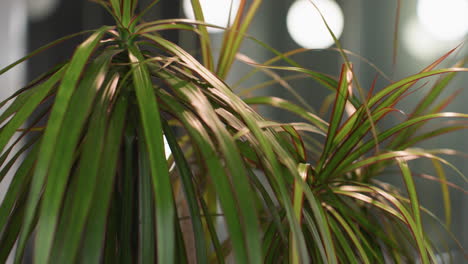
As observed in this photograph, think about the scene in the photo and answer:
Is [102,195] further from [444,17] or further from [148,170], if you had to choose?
[444,17]

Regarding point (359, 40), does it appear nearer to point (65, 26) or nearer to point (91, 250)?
point (65, 26)

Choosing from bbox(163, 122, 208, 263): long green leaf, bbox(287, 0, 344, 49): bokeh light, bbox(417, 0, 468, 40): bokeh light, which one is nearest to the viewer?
bbox(163, 122, 208, 263): long green leaf

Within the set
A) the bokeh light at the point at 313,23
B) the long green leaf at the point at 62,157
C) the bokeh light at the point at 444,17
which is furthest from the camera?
the bokeh light at the point at 313,23

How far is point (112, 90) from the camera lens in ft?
1.62

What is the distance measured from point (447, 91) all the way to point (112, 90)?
3.77ft

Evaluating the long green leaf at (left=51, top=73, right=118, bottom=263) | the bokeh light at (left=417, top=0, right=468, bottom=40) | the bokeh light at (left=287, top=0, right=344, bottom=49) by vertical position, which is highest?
the bokeh light at (left=287, top=0, right=344, bottom=49)

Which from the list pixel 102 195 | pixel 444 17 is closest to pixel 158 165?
pixel 102 195

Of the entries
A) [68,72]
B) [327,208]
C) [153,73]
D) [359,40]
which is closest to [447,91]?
[359,40]

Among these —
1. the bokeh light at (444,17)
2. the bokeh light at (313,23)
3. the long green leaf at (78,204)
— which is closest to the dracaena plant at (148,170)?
the long green leaf at (78,204)

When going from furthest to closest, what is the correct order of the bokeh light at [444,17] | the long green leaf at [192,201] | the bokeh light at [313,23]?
the bokeh light at [313,23] → the bokeh light at [444,17] → the long green leaf at [192,201]

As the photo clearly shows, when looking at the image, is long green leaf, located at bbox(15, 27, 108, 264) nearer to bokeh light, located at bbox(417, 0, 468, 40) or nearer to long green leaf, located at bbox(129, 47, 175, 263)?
long green leaf, located at bbox(129, 47, 175, 263)

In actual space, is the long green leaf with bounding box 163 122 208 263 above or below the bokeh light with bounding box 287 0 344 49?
below

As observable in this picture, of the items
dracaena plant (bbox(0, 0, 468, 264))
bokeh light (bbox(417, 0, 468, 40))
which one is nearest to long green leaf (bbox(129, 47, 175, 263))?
dracaena plant (bbox(0, 0, 468, 264))

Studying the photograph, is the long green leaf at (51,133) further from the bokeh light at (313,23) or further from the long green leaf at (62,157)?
the bokeh light at (313,23)
